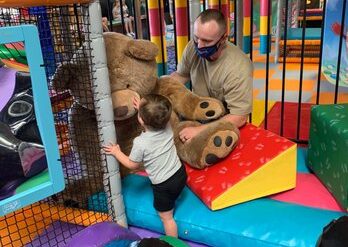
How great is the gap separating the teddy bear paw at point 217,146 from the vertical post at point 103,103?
1.18ft

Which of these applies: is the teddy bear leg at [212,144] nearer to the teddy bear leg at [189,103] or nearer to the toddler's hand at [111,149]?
the teddy bear leg at [189,103]

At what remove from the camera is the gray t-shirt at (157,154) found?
52.0 inches

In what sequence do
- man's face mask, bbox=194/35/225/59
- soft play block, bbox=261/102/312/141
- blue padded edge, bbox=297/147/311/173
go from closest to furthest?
man's face mask, bbox=194/35/225/59, blue padded edge, bbox=297/147/311/173, soft play block, bbox=261/102/312/141

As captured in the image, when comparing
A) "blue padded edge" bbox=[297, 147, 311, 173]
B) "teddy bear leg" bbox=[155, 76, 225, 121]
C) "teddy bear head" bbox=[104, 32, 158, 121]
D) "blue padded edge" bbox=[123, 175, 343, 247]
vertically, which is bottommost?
"blue padded edge" bbox=[297, 147, 311, 173]

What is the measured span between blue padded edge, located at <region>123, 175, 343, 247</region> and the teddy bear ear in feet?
1.74

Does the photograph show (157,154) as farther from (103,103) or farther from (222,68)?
(222,68)

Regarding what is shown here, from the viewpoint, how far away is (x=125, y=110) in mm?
1425

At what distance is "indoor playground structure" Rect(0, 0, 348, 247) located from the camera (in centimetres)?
98

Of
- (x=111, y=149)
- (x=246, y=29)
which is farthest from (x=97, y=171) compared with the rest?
(x=246, y=29)

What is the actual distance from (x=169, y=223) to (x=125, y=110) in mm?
443

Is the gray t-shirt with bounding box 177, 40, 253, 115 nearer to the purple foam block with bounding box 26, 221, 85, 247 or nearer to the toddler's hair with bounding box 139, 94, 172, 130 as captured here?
the toddler's hair with bounding box 139, 94, 172, 130

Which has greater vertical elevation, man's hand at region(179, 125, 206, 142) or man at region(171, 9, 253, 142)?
man at region(171, 9, 253, 142)

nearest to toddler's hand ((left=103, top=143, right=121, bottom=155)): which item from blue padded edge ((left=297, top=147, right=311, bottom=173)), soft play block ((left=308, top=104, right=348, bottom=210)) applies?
soft play block ((left=308, top=104, right=348, bottom=210))

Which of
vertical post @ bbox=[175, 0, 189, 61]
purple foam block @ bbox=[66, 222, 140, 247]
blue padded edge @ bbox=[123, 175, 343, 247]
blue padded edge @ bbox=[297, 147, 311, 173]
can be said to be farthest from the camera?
vertical post @ bbox=[175, 0, 189, 61]
